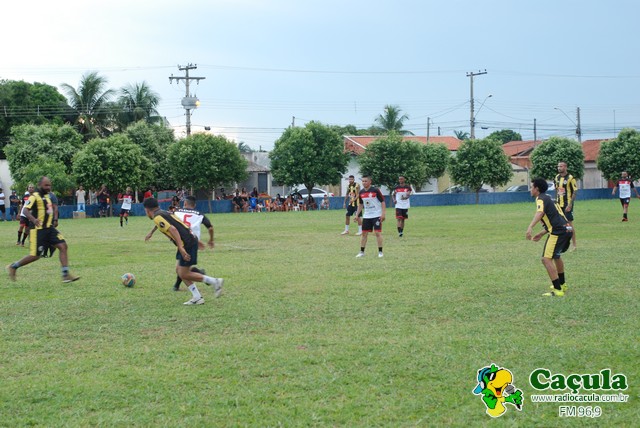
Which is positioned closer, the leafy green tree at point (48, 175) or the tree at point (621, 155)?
the leafy green tree at point (48, 175)

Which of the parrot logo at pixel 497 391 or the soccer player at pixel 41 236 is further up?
the soccer player at pixel 41 236

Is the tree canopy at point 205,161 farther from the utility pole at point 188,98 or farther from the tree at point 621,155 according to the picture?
the tree at point 621,155

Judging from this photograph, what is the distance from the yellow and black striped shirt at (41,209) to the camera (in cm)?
1428

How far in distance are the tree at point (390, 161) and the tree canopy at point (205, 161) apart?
1064 centimetres

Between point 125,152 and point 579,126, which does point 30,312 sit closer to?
point 125,152

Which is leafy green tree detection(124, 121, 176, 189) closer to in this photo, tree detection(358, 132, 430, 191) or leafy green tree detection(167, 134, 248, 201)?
leafy green tree detection(167, 134, 248, 201)

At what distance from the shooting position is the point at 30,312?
1106cm

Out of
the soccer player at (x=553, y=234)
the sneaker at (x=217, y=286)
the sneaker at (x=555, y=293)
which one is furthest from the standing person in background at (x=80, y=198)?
the sneaker at (x=555, y=293)

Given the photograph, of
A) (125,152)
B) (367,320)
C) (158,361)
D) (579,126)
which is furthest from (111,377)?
(579,126)

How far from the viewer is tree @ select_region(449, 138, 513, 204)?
61.4 metres

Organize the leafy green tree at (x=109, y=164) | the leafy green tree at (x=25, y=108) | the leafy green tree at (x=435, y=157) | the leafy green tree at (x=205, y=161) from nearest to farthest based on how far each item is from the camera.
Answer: the leafy green tree at (x=109, y=164) < the leafy green tree at (x=205, y=161) < the leafy green tree at (x=25, y=108) < the leafy green tree at (x=435, y=157)

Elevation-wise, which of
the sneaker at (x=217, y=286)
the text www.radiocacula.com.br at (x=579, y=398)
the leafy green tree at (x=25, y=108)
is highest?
the leafy green tree at (x=25, y=108)

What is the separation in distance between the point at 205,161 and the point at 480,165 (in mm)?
22220

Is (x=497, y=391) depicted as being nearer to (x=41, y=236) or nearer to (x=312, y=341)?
(x=312, y=341)
